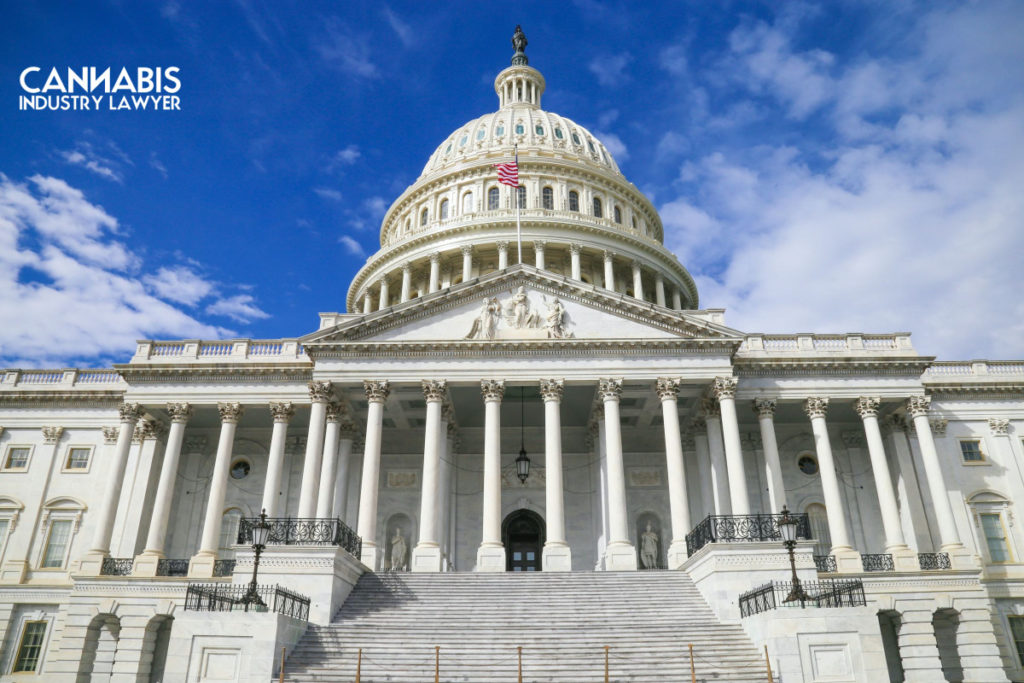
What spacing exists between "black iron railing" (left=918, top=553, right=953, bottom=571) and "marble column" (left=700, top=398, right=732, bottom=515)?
8.41 meters

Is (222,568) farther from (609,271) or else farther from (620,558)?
(609,271)

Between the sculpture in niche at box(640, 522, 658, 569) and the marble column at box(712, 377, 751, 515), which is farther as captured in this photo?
the sculpture in niche at box(640, 522, 658, 569)

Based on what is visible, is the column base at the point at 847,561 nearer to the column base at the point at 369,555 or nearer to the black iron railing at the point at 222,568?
the column base at the point at 369,555

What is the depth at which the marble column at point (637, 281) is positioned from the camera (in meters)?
54.4

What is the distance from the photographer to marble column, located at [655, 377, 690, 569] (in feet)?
100

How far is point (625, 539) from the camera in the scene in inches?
1211

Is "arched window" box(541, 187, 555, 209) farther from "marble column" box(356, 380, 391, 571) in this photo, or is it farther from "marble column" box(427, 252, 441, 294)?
"marble column" box(356, 380, 391, 571)

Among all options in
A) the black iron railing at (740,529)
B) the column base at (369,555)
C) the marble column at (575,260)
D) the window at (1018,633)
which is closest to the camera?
the black iron railing at (740,529)

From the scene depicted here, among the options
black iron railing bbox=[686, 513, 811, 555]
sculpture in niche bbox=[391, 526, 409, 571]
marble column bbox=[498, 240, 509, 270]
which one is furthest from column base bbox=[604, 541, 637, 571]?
marble column bbox=[498, 240, 509, 270]

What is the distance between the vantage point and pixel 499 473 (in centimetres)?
3238

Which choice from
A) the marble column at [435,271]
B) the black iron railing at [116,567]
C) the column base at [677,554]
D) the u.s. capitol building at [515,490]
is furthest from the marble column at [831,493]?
the black iron railing at [116,567]

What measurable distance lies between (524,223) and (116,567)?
3341cm

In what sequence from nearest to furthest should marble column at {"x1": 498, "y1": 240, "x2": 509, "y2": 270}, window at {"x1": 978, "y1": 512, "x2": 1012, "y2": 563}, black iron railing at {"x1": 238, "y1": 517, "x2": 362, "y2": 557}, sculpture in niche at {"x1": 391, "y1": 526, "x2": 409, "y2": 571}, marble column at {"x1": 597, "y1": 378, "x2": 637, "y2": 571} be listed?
black iron railing at {"x1": 238, "y1": 517, "x2": 362, "y2": 557}
marble column at {"x1": 597, "y1": 378, "x2": 637, "y2": 571}
window at {"x1": 978, "y1": 512, "x2": 1012, "y2": 563}
sculpture in niche at {"x1": 391, "y1": 526, "x2": 409, "y2": 571}
marble column at {"x1": 498, "y1": 240, "x2": 509, "y2": 270}

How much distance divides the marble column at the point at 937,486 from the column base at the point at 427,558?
21869mm
